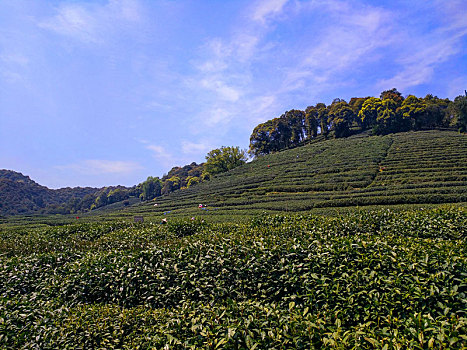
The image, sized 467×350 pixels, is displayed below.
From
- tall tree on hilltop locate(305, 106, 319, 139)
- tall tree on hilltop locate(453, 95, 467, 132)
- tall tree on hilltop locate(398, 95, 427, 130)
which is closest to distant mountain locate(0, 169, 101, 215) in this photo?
tall tree on hilltop locate(305, 106, 319, 139)

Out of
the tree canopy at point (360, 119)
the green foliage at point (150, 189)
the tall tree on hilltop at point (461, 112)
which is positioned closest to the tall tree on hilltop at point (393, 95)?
the tree canopy at point (360, 119)

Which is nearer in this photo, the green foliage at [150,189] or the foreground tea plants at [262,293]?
the foreground tea plants at [262,293]

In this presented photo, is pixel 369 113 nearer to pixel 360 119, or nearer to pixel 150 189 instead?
pixel 360 119

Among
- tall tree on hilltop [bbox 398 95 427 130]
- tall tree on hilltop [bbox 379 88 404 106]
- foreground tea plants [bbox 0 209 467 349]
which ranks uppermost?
tall tree on hilltop [bbox 379 88 404 106]

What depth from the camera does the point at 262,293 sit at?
4598 mm

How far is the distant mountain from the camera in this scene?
81125 mm

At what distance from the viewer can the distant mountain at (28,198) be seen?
81.1 m

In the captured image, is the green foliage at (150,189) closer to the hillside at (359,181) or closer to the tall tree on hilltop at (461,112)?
the hillside at (359,181)

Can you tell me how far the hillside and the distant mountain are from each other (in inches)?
2545

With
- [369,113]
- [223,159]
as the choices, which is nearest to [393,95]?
[369,113]

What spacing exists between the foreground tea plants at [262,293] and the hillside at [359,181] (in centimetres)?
1773

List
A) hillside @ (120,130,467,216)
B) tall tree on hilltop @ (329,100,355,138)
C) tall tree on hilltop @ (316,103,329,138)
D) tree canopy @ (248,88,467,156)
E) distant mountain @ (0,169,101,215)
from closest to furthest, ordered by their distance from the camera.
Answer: hillside @ (120,130,467,216) < tree canopy @ (248,88,467,156) < tall tree on hilltop @ (329,100,355,138) < tall tree on hilltop @ (316,103,329,138) < distant mountain @ (0,169,101,215)

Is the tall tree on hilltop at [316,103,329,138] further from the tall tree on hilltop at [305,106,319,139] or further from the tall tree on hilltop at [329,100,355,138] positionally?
the tall tree on hilltop at [329,100,355,138]

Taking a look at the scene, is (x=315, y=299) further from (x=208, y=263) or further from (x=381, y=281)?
(x=208, y=263)
